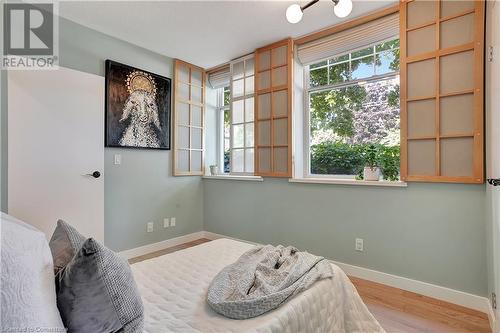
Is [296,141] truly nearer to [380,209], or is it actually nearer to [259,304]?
[380,209]

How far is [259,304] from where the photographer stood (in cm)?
103

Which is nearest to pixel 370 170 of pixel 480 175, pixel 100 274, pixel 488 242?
pixel 480 175

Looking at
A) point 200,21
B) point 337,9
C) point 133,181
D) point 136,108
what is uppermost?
point 200,21

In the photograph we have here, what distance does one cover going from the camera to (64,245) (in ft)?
3.24

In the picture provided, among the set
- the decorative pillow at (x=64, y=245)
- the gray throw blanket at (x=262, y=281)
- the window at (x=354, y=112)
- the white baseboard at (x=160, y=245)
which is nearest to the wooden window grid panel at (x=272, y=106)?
the window at (x=354, y=112)

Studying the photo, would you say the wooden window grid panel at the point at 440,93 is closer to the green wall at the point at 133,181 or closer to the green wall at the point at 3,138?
the green wall at the point at 133,181

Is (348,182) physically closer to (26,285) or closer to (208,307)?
(208,307)

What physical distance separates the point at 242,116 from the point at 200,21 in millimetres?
1274

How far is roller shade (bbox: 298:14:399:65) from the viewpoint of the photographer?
2.43 m

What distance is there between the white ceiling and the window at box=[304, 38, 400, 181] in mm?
436

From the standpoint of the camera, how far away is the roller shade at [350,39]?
243 cm

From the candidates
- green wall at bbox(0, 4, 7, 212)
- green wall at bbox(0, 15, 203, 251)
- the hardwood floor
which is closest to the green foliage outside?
the hardwood floor

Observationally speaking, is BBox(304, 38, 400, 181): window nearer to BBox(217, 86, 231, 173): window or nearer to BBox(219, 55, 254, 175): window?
BBox(219, 55, 254, 175): window

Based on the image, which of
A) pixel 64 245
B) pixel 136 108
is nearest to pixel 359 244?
pixel 64 245
